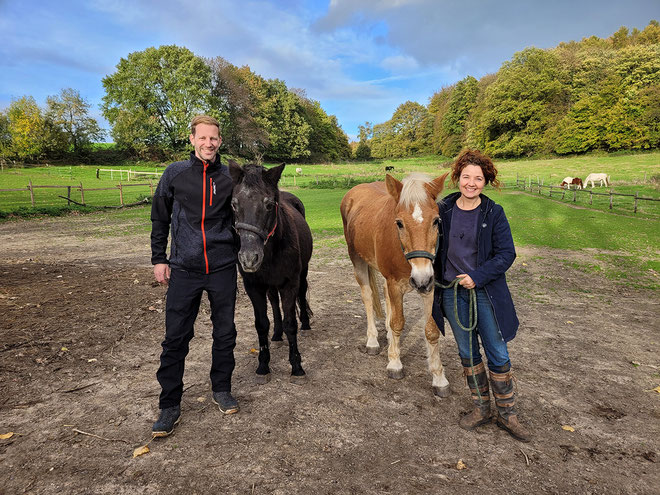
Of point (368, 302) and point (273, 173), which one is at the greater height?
point (273, 173)

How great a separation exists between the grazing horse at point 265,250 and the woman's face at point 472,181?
164 cm

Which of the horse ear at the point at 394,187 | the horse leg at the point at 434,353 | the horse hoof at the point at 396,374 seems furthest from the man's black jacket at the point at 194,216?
the horse hoof at the point at 396,374

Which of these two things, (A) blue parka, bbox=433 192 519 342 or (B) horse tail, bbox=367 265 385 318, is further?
(B) horse tail, bbox=367 265 385 318

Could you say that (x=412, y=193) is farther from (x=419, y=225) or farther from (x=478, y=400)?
(x=478, y=400)

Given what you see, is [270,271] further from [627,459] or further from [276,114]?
[276,114]

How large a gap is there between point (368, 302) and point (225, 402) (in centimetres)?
250

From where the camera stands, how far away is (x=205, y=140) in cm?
317

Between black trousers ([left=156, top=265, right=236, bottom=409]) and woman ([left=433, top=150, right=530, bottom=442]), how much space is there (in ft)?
6.62

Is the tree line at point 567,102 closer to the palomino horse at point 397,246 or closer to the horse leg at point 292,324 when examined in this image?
the palomino horse at point 397,246

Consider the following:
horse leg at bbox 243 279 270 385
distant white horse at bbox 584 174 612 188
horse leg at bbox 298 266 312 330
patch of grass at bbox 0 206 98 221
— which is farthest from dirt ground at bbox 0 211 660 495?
distant white horse at bbox 584 174 612 188

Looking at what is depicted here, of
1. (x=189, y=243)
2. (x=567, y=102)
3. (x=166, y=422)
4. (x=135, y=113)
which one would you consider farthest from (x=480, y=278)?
(x=567, y=102)

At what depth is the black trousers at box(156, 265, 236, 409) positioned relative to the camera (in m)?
3.18

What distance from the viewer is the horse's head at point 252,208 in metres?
3.07

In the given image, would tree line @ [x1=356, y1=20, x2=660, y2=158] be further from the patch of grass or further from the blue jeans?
the blue jeans
